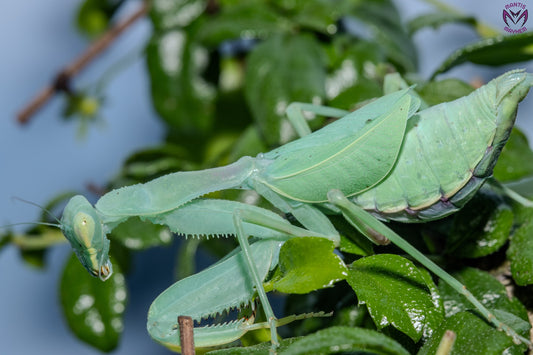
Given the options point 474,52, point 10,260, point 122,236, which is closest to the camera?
point 474,52

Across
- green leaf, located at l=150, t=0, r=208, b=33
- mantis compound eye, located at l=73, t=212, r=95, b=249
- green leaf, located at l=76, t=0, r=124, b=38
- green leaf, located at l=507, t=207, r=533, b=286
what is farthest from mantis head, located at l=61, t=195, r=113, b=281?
green leaf, located at l=76, t=0, r=124, b=38

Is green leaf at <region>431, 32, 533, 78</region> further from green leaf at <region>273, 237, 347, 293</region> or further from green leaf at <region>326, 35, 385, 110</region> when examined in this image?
green leaf at <region>273, 237, 347, 293</region>

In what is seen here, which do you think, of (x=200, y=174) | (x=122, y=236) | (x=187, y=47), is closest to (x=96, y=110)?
(x=187, y=47)

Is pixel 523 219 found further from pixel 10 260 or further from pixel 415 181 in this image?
pixel 10 260

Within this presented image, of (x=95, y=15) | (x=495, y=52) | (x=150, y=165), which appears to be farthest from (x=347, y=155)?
(x=95, y=15)

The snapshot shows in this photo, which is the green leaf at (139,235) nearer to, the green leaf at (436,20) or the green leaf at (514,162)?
the green leaf at (514,162)

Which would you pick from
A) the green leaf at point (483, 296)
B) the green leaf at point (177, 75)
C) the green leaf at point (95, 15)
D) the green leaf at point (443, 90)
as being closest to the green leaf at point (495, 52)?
the green leaf at point (443, 90)

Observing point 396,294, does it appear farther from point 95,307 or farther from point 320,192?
point 95,307
